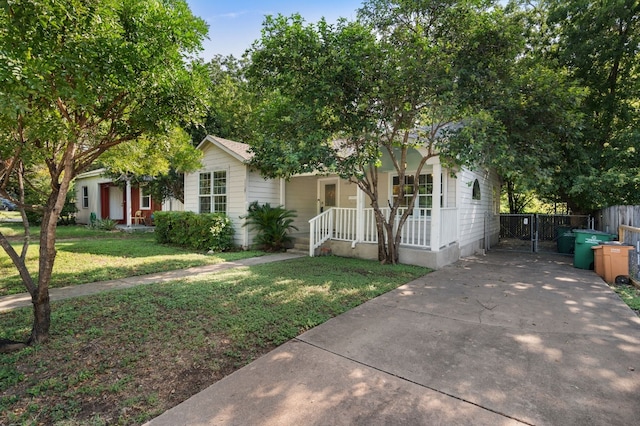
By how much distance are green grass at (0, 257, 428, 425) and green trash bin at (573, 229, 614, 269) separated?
18.7 feet

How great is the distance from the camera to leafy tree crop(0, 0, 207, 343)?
2639mm

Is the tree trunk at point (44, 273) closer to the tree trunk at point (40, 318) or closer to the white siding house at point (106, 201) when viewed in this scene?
the tree trunk at point (40, 318)

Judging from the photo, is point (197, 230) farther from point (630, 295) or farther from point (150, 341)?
point (630, 295)

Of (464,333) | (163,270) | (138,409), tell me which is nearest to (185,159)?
(163,270)

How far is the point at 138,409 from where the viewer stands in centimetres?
227

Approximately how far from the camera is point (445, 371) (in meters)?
2.84

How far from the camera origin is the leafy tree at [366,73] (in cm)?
614

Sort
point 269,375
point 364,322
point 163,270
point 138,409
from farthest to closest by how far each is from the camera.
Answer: point 163,270 < point 364,322 < point 269,375 < point 138,409

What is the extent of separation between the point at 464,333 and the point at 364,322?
3.85 ft

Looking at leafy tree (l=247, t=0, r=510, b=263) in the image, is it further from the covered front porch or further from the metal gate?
the metal gate

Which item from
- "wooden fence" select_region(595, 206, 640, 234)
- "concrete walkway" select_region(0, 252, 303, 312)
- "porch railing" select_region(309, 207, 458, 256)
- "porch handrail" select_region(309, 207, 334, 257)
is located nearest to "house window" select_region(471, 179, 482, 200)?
"porch railing" select_region(309, 207, 458, 256)

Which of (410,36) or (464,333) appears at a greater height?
(410,36)

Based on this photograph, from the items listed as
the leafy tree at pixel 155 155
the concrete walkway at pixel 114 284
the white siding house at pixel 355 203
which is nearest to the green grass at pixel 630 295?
the white siding house at pixel 355 203

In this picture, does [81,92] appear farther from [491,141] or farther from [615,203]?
[615,203]
